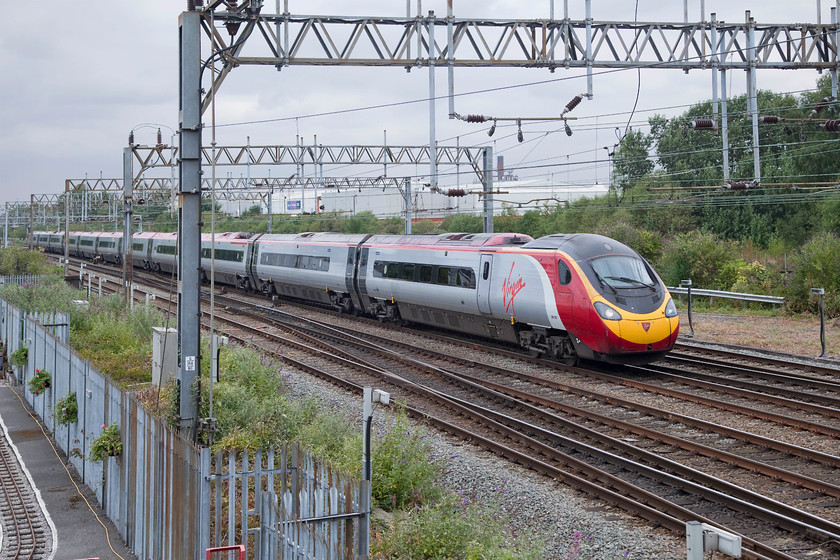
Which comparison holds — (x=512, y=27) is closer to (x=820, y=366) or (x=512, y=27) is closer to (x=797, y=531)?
(x=820, y=366)

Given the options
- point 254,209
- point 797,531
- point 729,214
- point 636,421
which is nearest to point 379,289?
point 636,421

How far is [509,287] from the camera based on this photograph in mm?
17500

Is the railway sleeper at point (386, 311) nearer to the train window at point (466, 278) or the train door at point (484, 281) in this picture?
the train window at point (466, 278)

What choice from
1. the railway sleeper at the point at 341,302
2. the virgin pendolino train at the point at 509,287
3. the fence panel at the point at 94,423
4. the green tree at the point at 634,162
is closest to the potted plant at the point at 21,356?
the virgin pendolino train at the point at 509,287

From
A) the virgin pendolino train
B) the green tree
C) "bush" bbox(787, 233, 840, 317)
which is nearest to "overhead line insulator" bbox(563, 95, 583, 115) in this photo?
the virgin pendolino train

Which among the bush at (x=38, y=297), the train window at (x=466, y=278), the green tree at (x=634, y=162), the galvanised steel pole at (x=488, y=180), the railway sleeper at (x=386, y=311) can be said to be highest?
the green tree at (x=634, y=162)

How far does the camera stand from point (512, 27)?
16484 millimetres

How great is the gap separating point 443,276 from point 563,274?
16.8 feet

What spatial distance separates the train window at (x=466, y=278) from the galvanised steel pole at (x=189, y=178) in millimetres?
9780

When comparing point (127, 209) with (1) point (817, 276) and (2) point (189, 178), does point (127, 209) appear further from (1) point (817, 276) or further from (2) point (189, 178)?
(1) point (817, 276)

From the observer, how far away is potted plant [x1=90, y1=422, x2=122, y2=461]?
363 inches

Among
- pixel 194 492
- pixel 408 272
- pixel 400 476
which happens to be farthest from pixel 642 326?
pixel 194 492

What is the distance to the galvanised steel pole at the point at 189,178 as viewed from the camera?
10.0 m

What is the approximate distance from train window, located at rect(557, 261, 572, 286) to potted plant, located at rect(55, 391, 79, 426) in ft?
29.1
